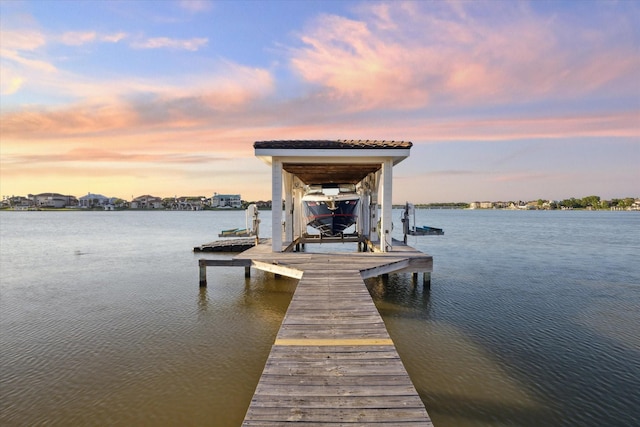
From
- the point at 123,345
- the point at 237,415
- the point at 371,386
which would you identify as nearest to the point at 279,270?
the point at 123,345

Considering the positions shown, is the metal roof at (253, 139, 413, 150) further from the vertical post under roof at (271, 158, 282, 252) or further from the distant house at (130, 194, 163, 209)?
the distant house at (130, 194, 163, 209)

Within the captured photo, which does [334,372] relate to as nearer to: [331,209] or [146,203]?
[331,209]

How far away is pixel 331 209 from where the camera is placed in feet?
66.0

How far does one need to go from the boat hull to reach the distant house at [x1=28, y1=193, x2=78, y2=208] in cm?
19651

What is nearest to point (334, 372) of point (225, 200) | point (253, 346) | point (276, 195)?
point (253, 346)

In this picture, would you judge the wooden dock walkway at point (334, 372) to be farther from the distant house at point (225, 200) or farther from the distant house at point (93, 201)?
the distant house at point (93, 201)

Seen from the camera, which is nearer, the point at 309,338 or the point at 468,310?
the point at 309,338

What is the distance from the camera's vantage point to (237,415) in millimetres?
5629

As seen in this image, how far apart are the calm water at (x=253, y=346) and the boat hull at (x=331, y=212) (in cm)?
559

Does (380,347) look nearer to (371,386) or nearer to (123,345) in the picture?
(371,386)

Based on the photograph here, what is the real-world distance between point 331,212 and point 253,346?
12.4 metres

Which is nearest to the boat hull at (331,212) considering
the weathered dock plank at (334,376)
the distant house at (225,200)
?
the weathered dock plank at (334,376)

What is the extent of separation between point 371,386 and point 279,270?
7990mm

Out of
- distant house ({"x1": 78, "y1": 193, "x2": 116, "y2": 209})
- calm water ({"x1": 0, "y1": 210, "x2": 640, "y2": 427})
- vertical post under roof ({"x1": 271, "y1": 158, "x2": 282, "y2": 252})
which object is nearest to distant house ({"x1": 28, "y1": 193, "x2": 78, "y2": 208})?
distant house ({"x1": 78, "y1": 193, "x2": 116, "y2": 209})
